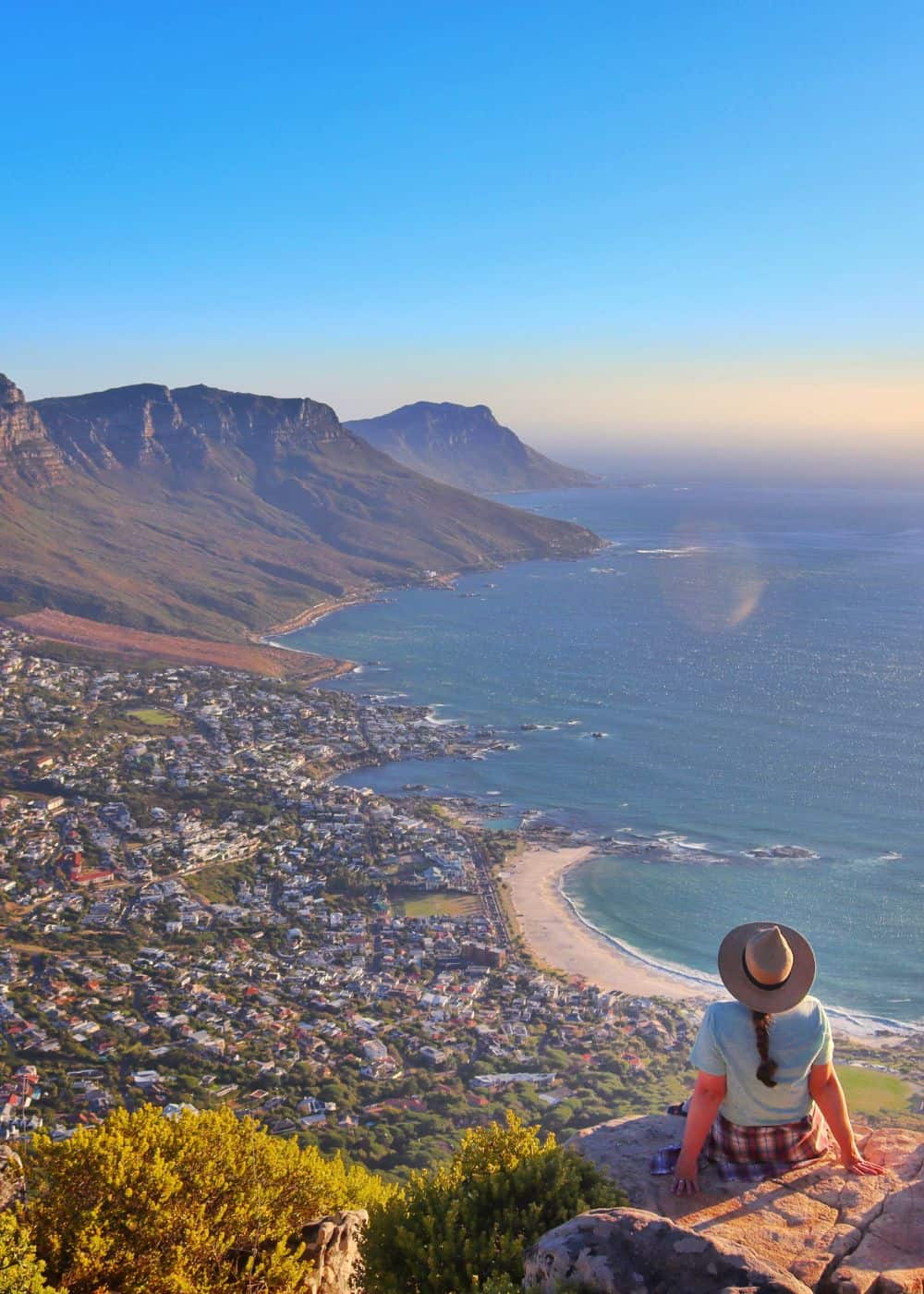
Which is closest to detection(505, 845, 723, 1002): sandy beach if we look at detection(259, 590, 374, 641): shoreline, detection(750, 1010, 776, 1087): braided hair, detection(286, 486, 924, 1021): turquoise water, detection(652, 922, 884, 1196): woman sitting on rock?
detection(286, 486, 924, 1021): turquoise water

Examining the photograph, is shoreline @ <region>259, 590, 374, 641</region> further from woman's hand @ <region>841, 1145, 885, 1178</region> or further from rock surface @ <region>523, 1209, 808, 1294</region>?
rock surface @ <region>523, 1209, 808, 1294</region>

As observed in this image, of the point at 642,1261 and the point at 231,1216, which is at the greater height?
the point at 642,1261

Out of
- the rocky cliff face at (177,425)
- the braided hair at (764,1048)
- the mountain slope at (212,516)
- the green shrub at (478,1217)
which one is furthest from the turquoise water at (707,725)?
the rocky cliff face at (177,425)

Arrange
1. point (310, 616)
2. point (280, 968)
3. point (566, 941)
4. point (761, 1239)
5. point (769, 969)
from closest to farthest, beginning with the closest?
point (761, 1239), point (769, 969), point (280, 968), point (566, 941), point (310, 616)

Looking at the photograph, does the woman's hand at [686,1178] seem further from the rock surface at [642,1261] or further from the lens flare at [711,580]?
the lens flare at [711,580]

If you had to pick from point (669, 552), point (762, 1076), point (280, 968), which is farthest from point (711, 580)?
point (762, 1076)

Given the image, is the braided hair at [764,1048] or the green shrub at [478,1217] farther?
the green shrub at [478,1217]

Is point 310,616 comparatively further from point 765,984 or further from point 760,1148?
point 765,984
